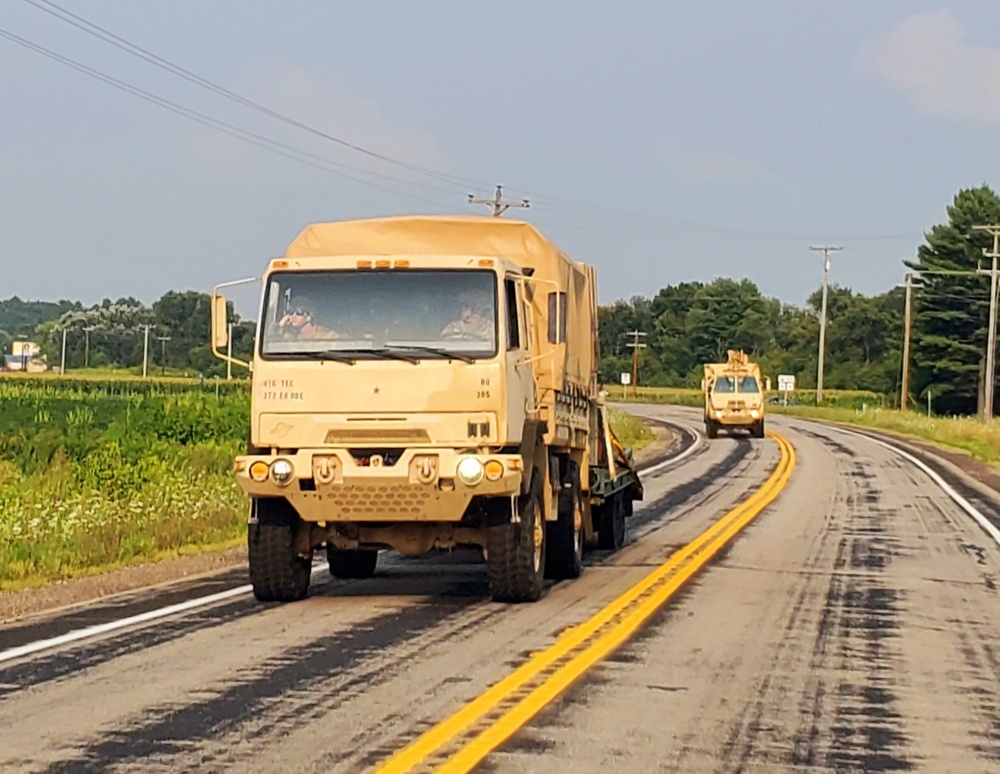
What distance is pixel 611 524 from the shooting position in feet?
59.1

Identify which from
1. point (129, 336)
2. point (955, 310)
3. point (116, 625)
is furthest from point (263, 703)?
point (129, 336)

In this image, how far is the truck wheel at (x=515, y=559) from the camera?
12609 millimetres

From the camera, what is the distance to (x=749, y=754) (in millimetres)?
7477

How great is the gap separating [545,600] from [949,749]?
5.78m

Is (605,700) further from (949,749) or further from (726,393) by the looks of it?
(726,393)

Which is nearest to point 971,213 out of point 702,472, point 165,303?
point 702,472

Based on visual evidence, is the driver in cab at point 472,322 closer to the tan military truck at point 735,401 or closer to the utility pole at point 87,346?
the tan military truck at point 735,401

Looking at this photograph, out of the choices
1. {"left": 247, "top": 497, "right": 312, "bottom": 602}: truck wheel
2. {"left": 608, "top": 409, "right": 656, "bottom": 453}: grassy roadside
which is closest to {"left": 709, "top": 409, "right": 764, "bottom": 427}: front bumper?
{"left": 608, "top": 409, "right": 656, "bottom": 453}: grassy roadside

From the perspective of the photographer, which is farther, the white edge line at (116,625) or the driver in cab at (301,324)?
the driver in cab at (301,324)

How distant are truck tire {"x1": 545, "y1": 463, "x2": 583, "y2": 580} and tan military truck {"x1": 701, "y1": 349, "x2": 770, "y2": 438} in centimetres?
3914

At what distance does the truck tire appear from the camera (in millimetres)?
14719

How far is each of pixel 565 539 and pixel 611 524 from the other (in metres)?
3.33

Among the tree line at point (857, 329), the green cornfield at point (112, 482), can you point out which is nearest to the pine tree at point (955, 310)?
the tree line at point (857, 329)

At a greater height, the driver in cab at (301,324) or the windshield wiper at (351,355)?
the driver in cab at (301,324)
